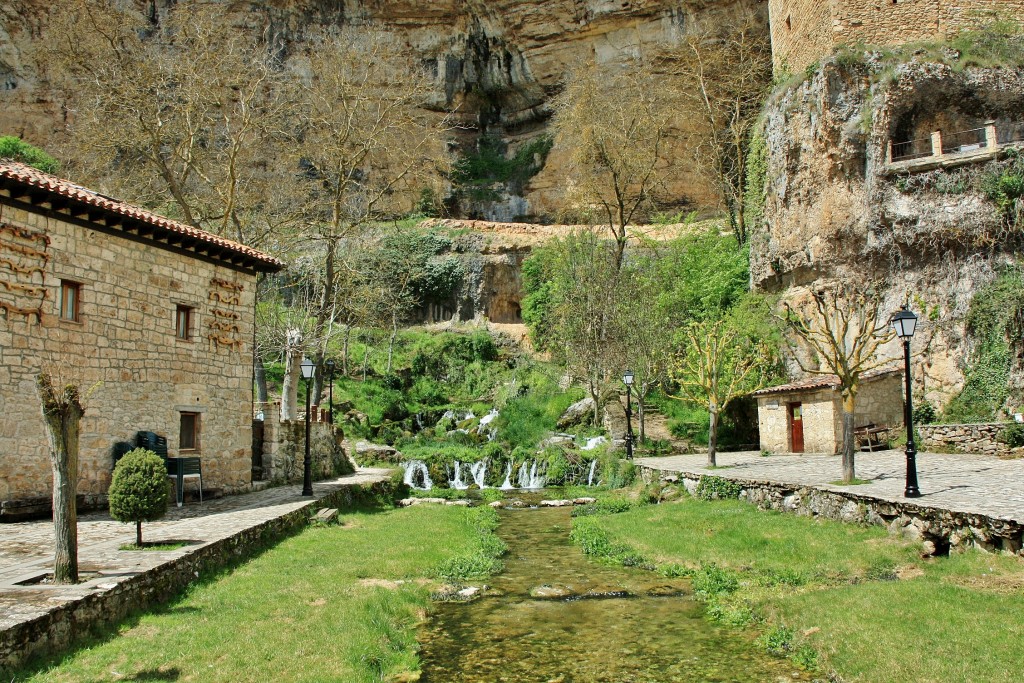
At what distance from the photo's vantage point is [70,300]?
13.6 meters

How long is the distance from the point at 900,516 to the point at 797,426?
12.6m

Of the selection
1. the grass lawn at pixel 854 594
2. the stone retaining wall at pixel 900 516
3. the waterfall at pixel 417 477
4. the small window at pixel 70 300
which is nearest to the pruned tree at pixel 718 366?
the stone retaining wall at pixel 900 516

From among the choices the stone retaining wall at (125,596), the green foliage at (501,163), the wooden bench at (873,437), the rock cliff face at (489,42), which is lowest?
the stone retaining wall at (125,596)

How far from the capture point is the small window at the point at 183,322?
16.1 m

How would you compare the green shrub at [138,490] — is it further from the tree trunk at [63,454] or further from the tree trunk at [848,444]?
the tree trunk at [848,444]

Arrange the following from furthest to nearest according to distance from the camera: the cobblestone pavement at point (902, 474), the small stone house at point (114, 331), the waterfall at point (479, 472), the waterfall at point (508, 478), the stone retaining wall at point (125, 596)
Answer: the waterfall at point (479, 472), the waterfall at point (508, 478), the small stone house at point (114, 331), the cobblestone pavement at point (902, 474), the stone retaining wall at point (125, 596)

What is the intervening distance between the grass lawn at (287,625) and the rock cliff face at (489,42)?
34.2 metres

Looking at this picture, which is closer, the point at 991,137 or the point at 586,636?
the point at 586,636

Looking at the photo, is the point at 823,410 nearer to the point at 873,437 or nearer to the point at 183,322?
the point at 873,437

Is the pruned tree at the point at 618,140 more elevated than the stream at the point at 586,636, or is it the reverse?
the pruned tree at the point at 618,140

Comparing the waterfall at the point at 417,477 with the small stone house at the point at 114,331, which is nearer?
the small stone house at the point at 114,331

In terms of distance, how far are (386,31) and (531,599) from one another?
46552 mm

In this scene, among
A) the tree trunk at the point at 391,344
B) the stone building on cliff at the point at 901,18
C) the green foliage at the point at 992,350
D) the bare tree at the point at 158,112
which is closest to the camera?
the bare tree at the point at 158,112

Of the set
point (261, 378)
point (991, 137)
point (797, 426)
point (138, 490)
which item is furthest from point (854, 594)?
point (991, 137)
